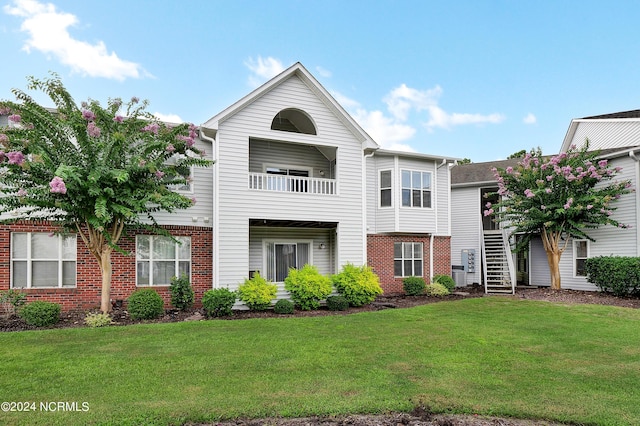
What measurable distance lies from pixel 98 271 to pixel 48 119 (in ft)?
15.4

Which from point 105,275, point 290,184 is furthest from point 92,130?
point 290,184

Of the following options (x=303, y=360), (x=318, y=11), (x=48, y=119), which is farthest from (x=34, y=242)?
(x=318, y=11)

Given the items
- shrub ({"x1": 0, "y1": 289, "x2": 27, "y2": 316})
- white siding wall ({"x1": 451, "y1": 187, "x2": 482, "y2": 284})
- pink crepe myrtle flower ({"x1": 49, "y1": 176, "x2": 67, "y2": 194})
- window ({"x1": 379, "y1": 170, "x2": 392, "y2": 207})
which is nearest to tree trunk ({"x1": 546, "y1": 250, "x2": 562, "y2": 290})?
white siding wall ({"x1": 451, "y1": 187, "x2": 482, "y2": 284})

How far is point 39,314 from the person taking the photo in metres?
9.45

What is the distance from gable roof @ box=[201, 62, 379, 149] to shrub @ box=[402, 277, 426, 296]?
18.1 ft

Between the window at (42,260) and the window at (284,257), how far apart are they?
6483 millimetres

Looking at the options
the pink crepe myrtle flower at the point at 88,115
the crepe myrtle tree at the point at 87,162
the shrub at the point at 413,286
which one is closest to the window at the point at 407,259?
the shrub at the point at 413,286

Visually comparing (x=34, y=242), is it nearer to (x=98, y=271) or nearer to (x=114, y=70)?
(x=98, y=271)

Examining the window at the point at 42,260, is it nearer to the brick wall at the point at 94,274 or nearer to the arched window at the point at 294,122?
the brick wall at the point at 94,274

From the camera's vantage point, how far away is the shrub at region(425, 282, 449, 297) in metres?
15.9

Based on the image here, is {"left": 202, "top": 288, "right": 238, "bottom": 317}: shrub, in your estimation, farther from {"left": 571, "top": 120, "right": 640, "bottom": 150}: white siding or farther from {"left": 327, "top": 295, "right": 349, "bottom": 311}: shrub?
{"left": 571, "top": 120, "right": 640, "bottom": 150}: white siding

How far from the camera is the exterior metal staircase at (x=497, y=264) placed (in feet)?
57.0

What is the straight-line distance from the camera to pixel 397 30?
1700 cm

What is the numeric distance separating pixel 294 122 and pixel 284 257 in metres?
5.44
